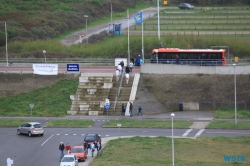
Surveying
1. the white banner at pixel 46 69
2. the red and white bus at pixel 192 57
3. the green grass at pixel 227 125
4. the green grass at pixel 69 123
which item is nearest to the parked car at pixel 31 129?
the green grass at pixel 69 123

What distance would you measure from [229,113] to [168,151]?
646 inches

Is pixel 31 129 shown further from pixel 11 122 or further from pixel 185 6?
pixel 185 6

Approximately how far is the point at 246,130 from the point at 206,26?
154 ft

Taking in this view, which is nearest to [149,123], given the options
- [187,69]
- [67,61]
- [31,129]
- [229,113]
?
[229,113]

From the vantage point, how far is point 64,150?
163 ft

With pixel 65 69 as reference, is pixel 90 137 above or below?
below

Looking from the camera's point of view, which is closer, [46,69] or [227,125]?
[227,125]

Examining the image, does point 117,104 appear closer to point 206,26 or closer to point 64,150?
point 64,150

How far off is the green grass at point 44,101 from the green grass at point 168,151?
1497cm

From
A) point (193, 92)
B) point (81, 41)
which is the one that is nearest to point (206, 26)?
point (81, 41)

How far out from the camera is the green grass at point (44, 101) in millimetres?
65375

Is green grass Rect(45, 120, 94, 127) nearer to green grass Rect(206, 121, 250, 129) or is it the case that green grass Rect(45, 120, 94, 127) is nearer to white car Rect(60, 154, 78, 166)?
green grass Rect(206, 121, 250, 129)

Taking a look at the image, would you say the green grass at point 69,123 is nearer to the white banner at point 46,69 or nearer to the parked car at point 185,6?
the white banner at point 46,69

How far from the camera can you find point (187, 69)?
68062 millimetres
